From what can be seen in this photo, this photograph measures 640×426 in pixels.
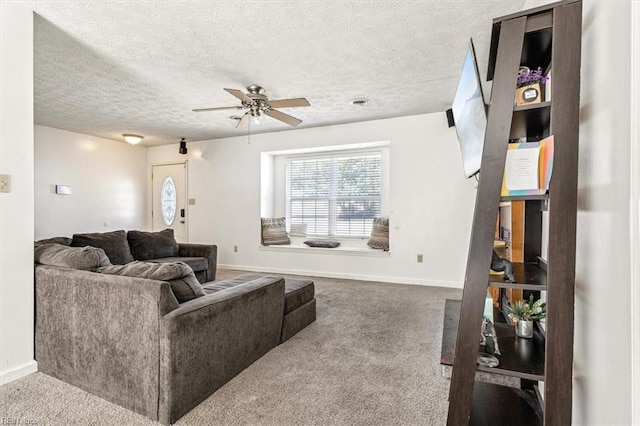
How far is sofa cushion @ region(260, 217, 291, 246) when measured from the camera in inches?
217

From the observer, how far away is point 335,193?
17.8 ft

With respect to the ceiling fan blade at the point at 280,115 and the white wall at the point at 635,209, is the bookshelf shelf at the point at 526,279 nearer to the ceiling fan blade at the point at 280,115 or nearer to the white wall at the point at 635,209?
the white wall at the point at 635,209

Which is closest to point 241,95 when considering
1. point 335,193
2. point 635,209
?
point 635,209

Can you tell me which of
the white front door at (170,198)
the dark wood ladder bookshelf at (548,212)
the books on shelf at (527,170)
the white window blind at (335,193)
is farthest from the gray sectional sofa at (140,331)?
the white front door at (170,198)

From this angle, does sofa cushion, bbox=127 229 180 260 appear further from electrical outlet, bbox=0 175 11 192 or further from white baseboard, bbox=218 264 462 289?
electrical outlet, bbox=0 175 11 192

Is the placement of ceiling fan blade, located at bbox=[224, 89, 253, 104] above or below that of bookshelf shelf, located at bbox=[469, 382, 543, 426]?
above

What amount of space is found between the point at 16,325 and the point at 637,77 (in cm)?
304

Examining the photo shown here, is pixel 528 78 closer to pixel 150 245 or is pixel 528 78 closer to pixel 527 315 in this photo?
pixel 527 315

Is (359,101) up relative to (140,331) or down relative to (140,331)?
up

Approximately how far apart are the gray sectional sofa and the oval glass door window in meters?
4.37

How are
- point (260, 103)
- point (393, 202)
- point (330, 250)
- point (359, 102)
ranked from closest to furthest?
point (260, 103), point (359, 102), point (393, 202), point (330, 250)

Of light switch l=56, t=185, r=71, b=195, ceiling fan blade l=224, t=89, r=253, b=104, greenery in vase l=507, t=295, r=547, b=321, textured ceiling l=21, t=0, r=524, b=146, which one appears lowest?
greenery in vase l=507, t=295, r=547, b=321

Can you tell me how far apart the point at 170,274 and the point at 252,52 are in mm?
1884

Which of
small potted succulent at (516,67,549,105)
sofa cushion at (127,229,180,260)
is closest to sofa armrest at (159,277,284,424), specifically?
small potted succulent at (516,67,549,105)
